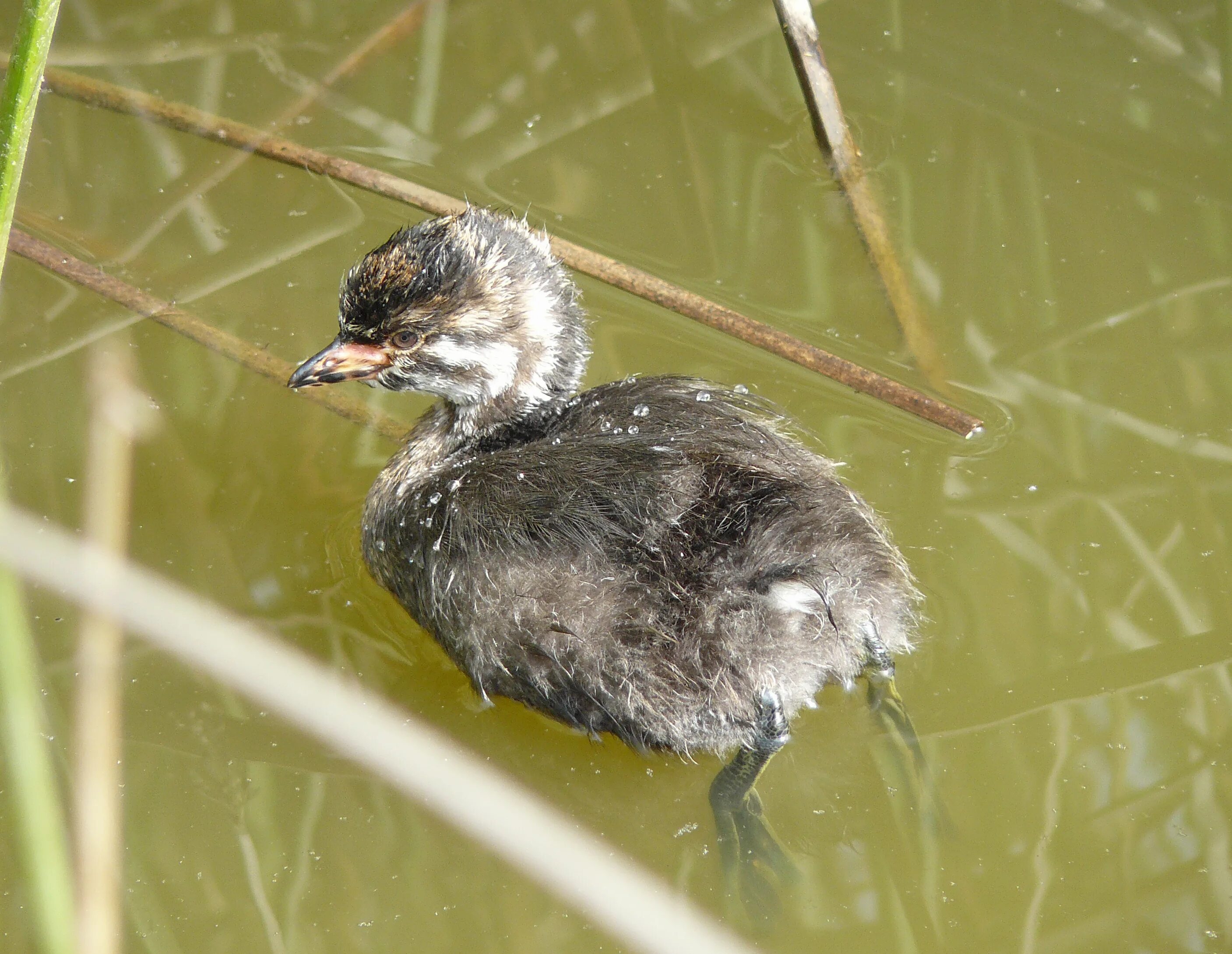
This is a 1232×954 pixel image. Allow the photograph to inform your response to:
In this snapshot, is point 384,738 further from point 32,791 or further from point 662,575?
point 32,791

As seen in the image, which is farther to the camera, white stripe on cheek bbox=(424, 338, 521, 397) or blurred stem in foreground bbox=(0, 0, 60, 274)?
white stripe on cheek bbox=(424, 338, 521, 397)

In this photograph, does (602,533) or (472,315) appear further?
(472,315)

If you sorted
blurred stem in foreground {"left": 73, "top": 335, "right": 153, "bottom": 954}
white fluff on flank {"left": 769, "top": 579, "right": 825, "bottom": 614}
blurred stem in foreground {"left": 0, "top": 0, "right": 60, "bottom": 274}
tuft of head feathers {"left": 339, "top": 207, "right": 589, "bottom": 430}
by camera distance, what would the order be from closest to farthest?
1. blurred stem in foreground {"left": 0, "top": 0, "right": 60, "bottom": 274}
2. blurred stem in foreground {"left": 73, "top": 335, "right": 153, "bottom": 954}
3. white fluff on flank {"left": 769, "top": 579, "right": 825, "bottom": 614}
4. tuft of head feathers {"left": 339, "top": 207, "right": 589, "bottom": 430}

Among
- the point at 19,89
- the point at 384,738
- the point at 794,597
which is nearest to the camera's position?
the point at 19,89

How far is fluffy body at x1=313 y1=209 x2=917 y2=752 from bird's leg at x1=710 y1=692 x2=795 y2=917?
17 centimetres

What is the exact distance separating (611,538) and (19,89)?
143 centimetres

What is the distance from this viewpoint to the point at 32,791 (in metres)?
1.13

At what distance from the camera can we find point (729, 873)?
9.05 feet

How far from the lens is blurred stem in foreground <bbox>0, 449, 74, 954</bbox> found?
3.49 ft

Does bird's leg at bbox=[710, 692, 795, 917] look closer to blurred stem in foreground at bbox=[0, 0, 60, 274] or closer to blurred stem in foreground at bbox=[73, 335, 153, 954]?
blurred stem in foreground at bbox=[73, 335, 153, 954]

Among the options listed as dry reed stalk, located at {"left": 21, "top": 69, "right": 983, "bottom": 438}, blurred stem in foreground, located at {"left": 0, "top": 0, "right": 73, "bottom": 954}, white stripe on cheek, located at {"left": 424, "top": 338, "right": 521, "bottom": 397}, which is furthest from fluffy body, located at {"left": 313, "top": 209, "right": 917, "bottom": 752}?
blurred stem in foreground, located at {"left": 0, "top": 0, "right": 73, "bottom": 954}

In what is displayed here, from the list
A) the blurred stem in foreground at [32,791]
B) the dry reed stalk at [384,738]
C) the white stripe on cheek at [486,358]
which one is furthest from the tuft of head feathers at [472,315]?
the blurred stem in foreground at [32,791]

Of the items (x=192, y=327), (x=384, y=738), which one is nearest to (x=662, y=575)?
(x=384, y=738)

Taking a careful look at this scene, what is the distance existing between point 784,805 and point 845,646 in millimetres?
514
